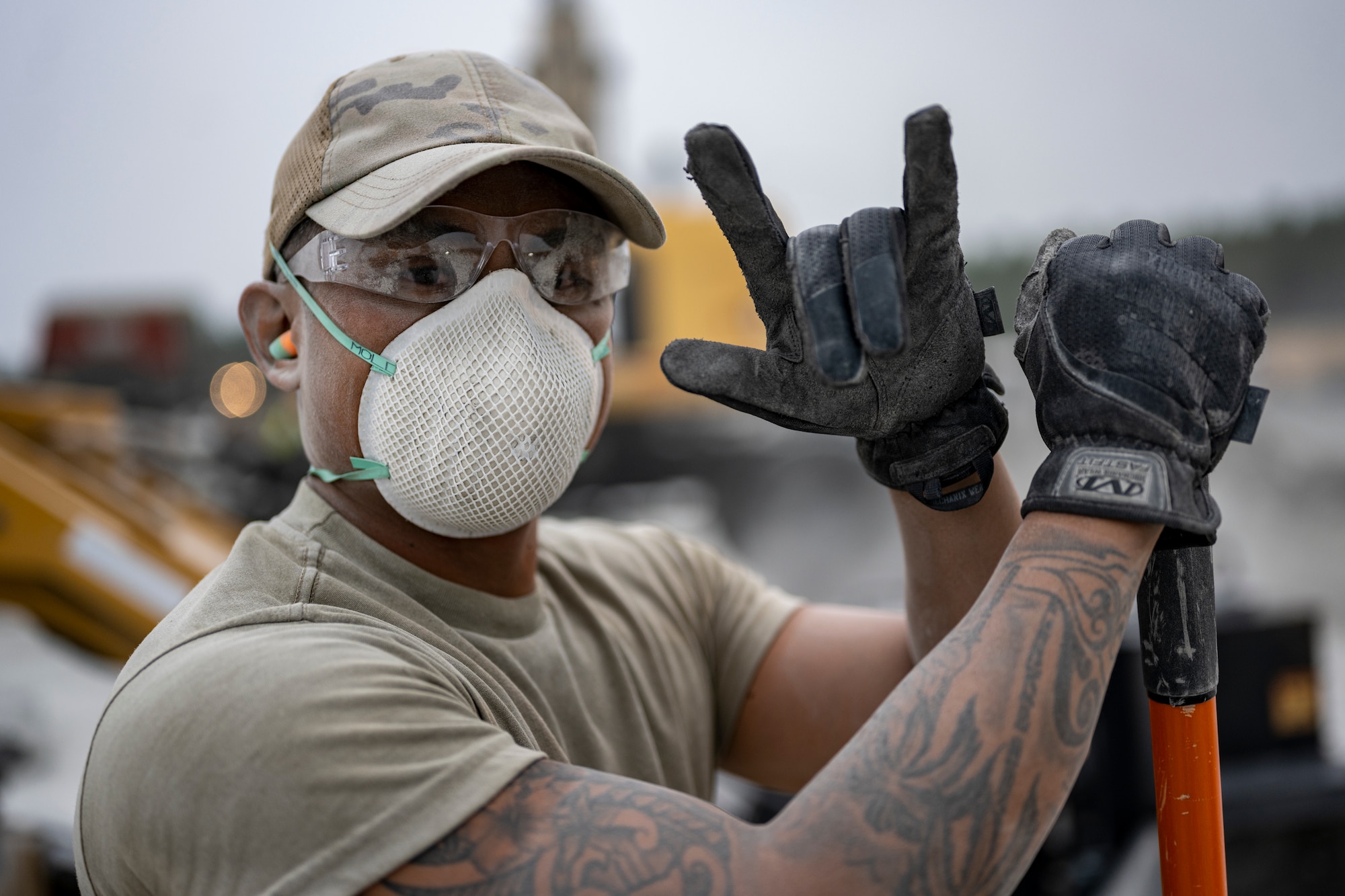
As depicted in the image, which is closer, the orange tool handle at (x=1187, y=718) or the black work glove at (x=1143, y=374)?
the black work glove at (x=1143, y=374)

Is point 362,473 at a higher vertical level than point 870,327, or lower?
lower

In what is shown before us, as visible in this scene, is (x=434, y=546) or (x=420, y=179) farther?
(x=434, y=546)

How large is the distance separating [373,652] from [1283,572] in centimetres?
1129

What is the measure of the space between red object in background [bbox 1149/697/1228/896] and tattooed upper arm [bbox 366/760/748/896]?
647 millimetres

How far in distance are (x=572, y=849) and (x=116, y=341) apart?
9.41 metres

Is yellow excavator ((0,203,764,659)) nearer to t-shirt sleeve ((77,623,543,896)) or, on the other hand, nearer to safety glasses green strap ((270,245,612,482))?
safety glasses green strap ((270,245,612,482))

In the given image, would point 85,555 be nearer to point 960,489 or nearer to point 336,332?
point 336,332

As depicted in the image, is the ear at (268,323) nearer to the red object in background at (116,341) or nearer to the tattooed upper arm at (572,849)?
the tattooed upper arm at (572,849)

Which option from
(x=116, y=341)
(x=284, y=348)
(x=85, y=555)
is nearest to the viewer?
(x=284, y=348)

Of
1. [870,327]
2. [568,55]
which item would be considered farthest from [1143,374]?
[568,55]

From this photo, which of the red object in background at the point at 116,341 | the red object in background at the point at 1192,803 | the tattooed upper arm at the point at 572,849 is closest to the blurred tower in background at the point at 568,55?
the red object in background at the point at 116,341

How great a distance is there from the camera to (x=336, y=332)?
154 cm

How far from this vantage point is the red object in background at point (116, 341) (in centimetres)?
884

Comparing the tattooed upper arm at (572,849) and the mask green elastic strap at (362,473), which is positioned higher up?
the mask green elastic strap at (362,473)
